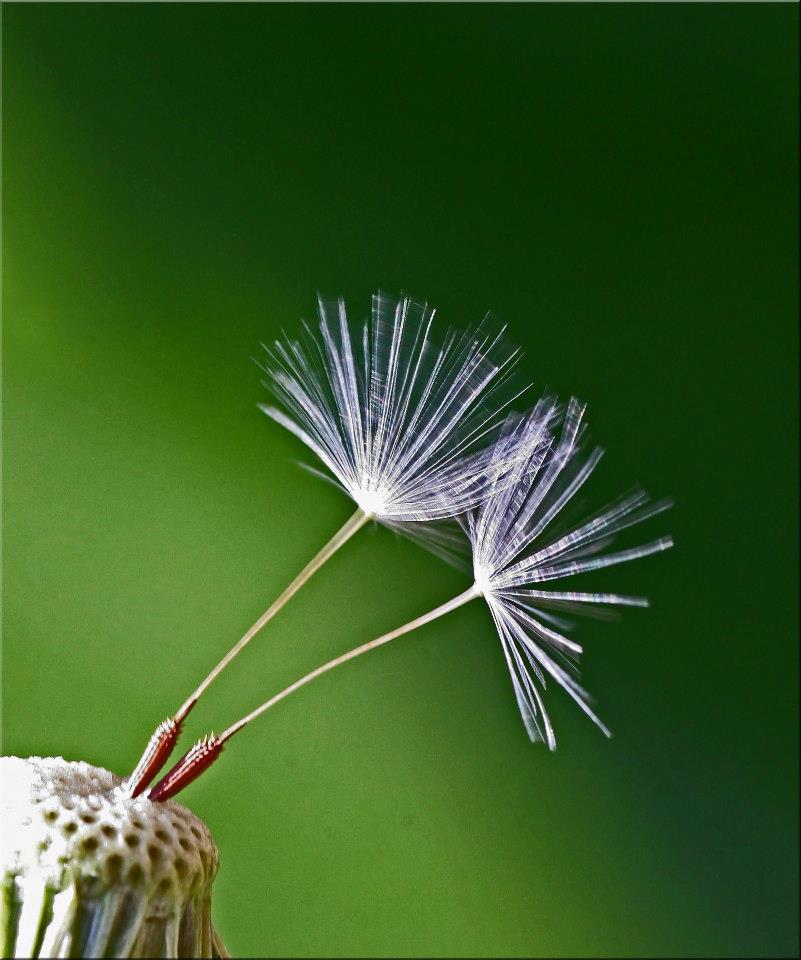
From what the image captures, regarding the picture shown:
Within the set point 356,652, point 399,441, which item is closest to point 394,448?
point 399,441

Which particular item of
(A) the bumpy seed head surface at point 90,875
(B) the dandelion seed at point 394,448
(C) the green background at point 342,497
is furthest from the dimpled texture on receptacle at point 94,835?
(C) the green background at point 342,497

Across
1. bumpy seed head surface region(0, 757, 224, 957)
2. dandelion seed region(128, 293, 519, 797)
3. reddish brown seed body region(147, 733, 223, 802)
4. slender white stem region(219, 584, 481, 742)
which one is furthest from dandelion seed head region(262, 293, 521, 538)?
bumpy seed head surface region(0, 757, 224, 957)

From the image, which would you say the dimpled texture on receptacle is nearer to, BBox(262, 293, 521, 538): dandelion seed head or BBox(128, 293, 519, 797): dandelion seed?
BBox(128, 293, 519, 797): dandelion seed

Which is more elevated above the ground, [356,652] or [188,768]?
[356,652]

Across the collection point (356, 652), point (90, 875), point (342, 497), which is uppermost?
point (342, 497)

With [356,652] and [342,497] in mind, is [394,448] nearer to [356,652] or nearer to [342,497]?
[356,652]

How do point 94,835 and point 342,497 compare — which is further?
point 342,497

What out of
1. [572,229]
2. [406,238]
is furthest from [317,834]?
[572,229]
